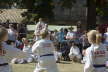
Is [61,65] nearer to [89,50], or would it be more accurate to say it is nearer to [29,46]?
[29,46]

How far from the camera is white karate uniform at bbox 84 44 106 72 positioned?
22.0ft

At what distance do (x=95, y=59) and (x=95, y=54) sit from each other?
10 centimetres

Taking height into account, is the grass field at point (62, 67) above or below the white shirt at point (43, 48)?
below

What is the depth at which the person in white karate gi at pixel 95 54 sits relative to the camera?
6691 mm

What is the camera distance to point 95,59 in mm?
6828

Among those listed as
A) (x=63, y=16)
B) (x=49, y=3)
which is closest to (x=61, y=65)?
(x=49, y=3)

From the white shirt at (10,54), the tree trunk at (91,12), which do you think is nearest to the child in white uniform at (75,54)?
the white shirt at (10,54)

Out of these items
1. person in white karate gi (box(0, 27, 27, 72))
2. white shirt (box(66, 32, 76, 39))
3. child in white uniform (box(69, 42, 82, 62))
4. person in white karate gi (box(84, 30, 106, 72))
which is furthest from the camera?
white shirt (box(66, 32, 76, 39))

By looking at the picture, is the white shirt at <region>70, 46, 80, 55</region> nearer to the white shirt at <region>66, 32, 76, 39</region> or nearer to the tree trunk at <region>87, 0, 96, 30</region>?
the white shirt at <region>66, 32, 76, 39</region>

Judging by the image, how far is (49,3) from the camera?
114ft

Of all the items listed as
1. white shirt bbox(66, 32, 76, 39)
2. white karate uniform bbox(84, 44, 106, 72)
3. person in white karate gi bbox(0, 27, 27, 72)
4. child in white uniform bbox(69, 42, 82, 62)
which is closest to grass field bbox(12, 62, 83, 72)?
child in white uniform bbox(69, 42, 82, 62)

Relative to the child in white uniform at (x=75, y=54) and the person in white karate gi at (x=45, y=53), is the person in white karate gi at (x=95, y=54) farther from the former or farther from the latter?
the child in white uniform at (x=75, y=54)

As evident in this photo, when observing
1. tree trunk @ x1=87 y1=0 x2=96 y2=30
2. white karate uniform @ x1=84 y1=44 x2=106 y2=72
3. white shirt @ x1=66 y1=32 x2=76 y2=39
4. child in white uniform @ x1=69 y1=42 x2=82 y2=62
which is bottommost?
Result: white karate uniform @ x1=84 y1=44 x2=106 y2=72

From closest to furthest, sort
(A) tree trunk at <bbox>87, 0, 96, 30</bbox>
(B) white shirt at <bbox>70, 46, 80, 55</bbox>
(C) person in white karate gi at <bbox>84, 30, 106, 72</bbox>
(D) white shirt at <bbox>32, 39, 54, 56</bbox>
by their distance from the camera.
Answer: (C) person in white karate gi at <bbox>84, 30, 106, 72</bbox> → (D) white shirt at <bbox>32, 39, 54, 56</bbox> → (B) white shirt at <bbox>70, 46, 80, 55</bbox> → (A) tree trunk at <bbox>87, 0, 96, 30</bbox>
